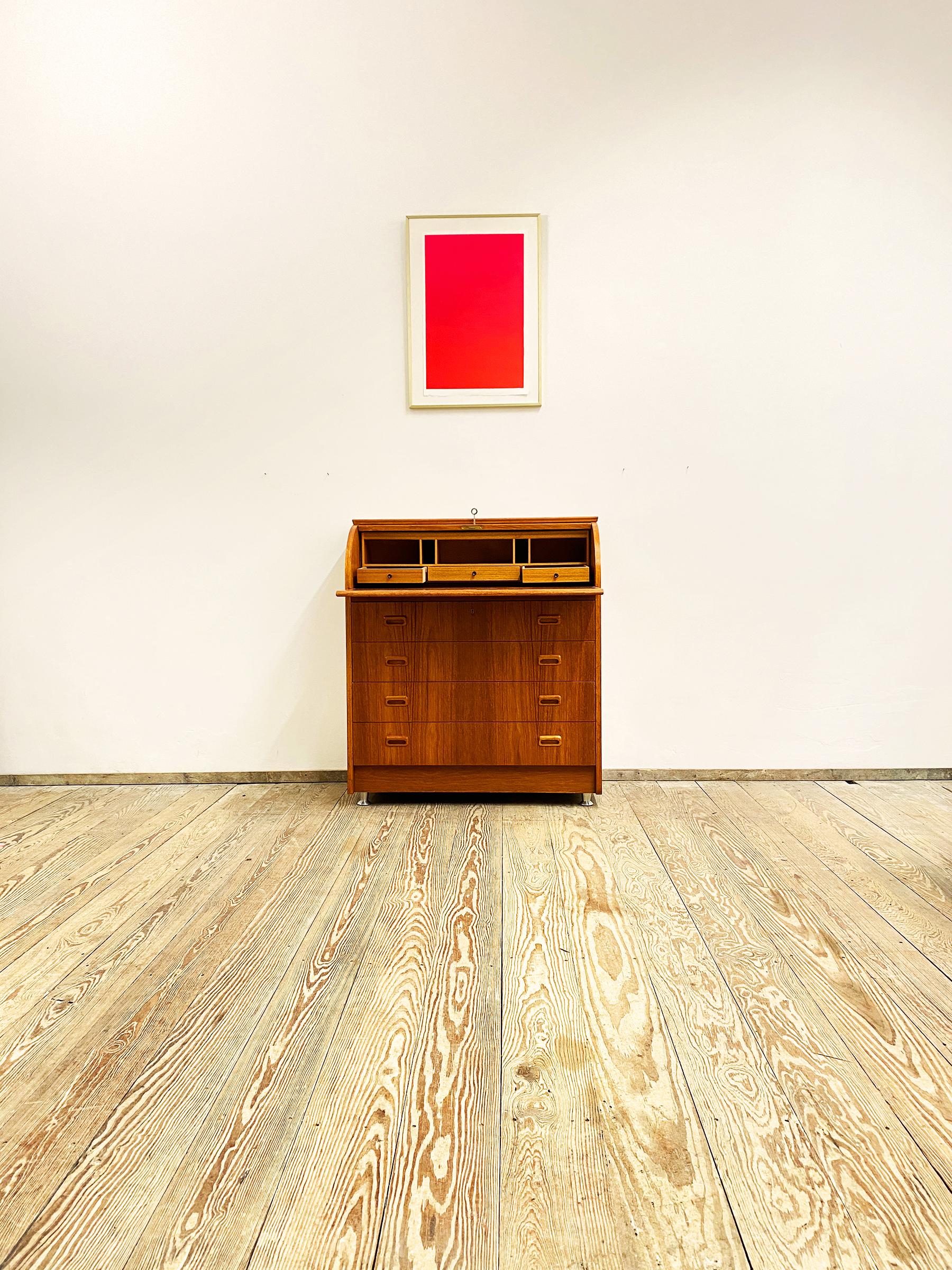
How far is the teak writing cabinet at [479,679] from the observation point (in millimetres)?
3014

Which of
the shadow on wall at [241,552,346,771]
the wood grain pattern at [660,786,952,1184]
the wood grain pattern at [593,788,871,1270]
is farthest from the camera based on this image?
the shadow on wall at [241,552,346,771]

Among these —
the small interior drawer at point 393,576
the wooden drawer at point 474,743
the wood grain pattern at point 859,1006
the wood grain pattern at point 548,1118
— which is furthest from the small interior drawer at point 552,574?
the wood grain pattern at point 548,1118

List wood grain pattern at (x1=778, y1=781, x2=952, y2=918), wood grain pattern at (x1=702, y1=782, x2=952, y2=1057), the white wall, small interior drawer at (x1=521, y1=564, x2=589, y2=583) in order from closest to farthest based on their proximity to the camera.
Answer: wood grain pattern at (x1=702, y1=782, x2=952, y2=1057), wood grain pattern at (x1=778, y1=781, x2=952, y2=918), small interior drawer at (x1=521, y1=564, x2=589, y2=583), the white wall

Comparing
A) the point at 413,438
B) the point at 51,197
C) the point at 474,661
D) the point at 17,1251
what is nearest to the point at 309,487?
the point at 413,438

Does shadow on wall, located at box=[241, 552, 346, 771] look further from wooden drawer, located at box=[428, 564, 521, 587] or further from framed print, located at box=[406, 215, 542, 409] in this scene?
framed print, located at box=[406, 215, 542, 409]

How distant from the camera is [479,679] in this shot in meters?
3.03

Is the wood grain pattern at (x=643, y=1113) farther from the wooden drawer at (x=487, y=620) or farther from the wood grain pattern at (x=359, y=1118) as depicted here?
the wooden drawer at (x=487, y=620)

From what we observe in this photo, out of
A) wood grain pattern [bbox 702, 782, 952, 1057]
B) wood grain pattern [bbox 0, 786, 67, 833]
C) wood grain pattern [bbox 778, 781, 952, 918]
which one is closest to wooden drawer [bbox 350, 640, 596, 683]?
wood grain pattern [bbox 702, 782, 952, 1057]

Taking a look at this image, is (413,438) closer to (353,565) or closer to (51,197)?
(353,565)

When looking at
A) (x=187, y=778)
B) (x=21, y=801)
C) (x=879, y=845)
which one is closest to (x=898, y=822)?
(x=879, y=845)

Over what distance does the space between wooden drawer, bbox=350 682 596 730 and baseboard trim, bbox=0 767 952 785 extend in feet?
1.57

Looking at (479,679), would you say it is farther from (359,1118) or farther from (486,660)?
(359,1118)

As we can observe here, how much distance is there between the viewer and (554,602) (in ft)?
9.89

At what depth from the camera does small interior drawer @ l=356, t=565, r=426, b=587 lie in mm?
3004
